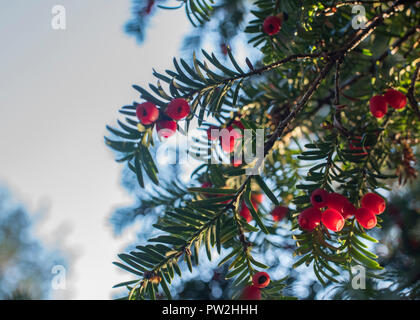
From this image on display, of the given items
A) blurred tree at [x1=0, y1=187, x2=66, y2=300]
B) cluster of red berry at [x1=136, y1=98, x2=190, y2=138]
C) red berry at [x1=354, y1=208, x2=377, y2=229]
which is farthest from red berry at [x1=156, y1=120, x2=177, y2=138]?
blurred tree at [x1=0, y1=187, x2=66, y2=300]

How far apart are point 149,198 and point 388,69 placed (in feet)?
2.70

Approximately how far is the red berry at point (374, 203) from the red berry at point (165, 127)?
0.42 metres

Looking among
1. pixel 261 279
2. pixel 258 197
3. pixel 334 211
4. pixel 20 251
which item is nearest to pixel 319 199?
pixel 334 211

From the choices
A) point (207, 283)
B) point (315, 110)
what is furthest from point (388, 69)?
point (207, 283)

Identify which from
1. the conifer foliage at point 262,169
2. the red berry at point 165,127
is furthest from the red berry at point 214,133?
the red berry at point 165,127

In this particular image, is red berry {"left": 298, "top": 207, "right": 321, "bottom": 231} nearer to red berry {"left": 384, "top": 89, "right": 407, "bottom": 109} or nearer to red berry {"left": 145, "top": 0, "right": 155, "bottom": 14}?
red berry {"left": 384, "top": 89, "right": 407, "bottom": 109}

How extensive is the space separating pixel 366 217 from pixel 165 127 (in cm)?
44

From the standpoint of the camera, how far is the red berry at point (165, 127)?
0.61m

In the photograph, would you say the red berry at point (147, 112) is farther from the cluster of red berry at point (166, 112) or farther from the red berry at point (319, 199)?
the red berry at point (319, 199)

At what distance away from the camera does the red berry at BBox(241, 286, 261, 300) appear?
65 cm

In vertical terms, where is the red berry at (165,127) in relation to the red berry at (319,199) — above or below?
above

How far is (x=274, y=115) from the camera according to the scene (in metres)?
0.95

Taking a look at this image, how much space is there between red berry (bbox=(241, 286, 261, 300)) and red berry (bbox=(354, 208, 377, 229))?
0.85 ft
